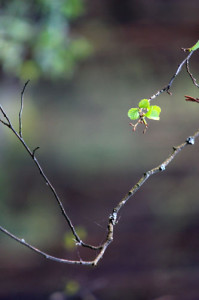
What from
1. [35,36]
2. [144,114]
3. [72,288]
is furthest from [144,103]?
[35,36]

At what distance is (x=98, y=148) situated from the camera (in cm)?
411

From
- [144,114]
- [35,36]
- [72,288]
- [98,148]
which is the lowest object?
[144,114]

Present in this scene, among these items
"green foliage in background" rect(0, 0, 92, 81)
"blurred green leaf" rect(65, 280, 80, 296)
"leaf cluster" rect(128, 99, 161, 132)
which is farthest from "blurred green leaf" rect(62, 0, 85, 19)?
"leaf cluster" rect(128, 99, 161, 132)

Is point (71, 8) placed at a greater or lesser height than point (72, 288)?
greater

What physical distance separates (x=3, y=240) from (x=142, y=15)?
2.26 metres

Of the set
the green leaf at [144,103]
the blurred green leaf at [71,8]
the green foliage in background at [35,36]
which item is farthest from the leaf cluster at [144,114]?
the blurred green leaf at [71,8]

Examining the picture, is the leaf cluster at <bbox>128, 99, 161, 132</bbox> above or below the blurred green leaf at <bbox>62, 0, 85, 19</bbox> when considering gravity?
below

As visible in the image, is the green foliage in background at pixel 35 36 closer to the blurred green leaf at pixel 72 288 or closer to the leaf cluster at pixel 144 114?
the blurred green leaf at pixel 72 288

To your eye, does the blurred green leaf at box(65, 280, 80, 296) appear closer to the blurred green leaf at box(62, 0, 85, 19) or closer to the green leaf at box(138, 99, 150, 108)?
the blurred green leaf at box(62, 0, 85, 19)

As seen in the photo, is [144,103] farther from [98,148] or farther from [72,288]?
[98,148]

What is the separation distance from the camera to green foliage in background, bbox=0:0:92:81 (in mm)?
3373

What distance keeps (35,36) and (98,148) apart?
1123 mm

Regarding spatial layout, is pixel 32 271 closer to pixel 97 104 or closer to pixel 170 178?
pixel 170 178

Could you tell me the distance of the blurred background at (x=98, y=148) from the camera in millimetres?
3303
